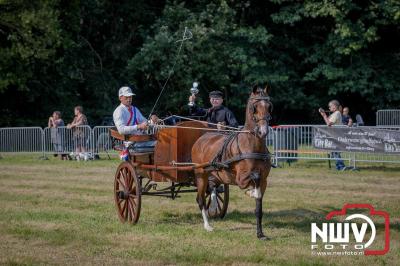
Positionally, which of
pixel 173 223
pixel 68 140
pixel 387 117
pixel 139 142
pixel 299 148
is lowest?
pixel 173 223

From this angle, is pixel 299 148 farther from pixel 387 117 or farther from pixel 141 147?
pixel 141 147

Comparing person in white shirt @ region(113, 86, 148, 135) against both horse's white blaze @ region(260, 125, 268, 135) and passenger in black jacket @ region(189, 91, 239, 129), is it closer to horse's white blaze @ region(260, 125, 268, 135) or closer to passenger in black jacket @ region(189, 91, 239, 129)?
passenger in black jacket @ region(189, 91, 239, 129)

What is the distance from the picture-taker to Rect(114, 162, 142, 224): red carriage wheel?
36.0 feet

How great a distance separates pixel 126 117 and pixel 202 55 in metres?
22.3

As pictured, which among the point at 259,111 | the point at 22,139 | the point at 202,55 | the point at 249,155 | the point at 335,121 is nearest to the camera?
the point at 259,111

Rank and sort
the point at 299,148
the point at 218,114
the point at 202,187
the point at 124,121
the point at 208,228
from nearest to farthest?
the point at 208,228 < the point at 202,187 < the point at 124,121 < the point at 218,114 < the point at 299,148

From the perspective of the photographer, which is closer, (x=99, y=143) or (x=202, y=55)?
(x=99, y=143)

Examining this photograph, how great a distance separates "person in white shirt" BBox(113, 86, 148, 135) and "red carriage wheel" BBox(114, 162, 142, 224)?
1.95 feet

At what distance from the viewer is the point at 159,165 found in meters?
11.1

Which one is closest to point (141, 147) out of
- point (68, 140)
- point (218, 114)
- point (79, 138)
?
point (218, 114)

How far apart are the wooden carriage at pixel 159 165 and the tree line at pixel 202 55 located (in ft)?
67.4

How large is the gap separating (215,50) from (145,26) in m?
4.83

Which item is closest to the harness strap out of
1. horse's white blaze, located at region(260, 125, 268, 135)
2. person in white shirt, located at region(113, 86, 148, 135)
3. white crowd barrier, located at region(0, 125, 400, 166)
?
horse's white blaze, located at region(260, 125, 268, 135)

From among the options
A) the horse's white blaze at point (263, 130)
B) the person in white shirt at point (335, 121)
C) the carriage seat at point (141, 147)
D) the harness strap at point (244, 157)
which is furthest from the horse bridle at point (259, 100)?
the person in white shirt at point (335, 121)
